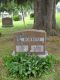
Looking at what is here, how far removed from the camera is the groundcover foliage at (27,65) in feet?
24.8

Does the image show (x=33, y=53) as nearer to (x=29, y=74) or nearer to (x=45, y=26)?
(x=29, y=74)

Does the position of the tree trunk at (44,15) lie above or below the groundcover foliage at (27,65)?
above

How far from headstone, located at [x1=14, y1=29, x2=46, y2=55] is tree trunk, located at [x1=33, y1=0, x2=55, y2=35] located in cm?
599

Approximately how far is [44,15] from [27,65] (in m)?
7.80

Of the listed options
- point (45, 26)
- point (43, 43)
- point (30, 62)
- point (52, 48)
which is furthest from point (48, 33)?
point (30, 62)

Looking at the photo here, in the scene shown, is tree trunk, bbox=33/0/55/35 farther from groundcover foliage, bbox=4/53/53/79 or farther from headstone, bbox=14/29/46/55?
groundcover foliage, bbox=4/53/53/79

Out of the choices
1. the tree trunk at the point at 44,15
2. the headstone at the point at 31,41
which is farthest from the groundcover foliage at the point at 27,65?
the tree trunk at the point at 44,15

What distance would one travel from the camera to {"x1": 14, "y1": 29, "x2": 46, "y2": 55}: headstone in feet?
29.0

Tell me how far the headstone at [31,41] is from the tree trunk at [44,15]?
19.6 feet

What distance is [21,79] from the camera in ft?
24.5

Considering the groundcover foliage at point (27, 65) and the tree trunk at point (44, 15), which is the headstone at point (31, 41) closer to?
the groundcover foliage at point (27, 65)

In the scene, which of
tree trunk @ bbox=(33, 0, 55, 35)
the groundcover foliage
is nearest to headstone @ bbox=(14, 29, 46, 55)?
the groundcover foliage

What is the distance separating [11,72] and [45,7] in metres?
8.38

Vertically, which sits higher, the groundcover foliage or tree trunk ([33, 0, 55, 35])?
tree trunk ([33, 0, 55, 35])
